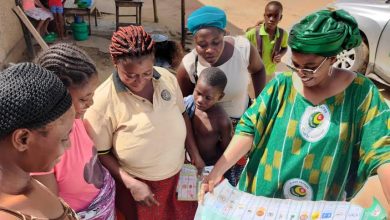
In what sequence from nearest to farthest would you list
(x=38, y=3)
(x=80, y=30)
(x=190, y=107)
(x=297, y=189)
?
1. (x=297, y=189)
2. (x=190, y=107)
3. (x=38, y=3)
4. (x=80, y=30)

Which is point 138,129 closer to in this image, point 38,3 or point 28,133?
point 28,133

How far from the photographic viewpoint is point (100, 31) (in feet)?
28.2

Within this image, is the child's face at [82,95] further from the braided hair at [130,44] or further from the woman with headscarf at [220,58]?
the woman with headscarf at [220,58]

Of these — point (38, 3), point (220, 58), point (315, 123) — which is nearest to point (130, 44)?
point (220, 58)

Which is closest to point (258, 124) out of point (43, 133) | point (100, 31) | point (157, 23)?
point (43, 133)

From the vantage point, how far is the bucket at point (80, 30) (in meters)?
7.86

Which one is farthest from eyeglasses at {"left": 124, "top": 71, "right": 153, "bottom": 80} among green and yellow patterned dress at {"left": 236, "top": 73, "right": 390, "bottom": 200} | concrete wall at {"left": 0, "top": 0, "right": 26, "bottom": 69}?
concrete wall at {"left": 0, "top": 0, "right": 26, "bottom": 69}

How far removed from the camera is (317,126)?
1854 millimetres

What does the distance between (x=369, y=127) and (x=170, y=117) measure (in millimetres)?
1023

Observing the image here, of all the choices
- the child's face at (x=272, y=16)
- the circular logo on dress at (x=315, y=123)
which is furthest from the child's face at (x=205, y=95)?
the child's face at (x=272, y=16)

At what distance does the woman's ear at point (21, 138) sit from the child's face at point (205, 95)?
1575mm

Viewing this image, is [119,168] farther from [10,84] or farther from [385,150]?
[385,150]

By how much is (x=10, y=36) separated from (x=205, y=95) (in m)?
5.01

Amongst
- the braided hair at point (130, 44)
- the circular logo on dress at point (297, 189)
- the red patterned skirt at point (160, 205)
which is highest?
the braided hair at point (130, 44)
